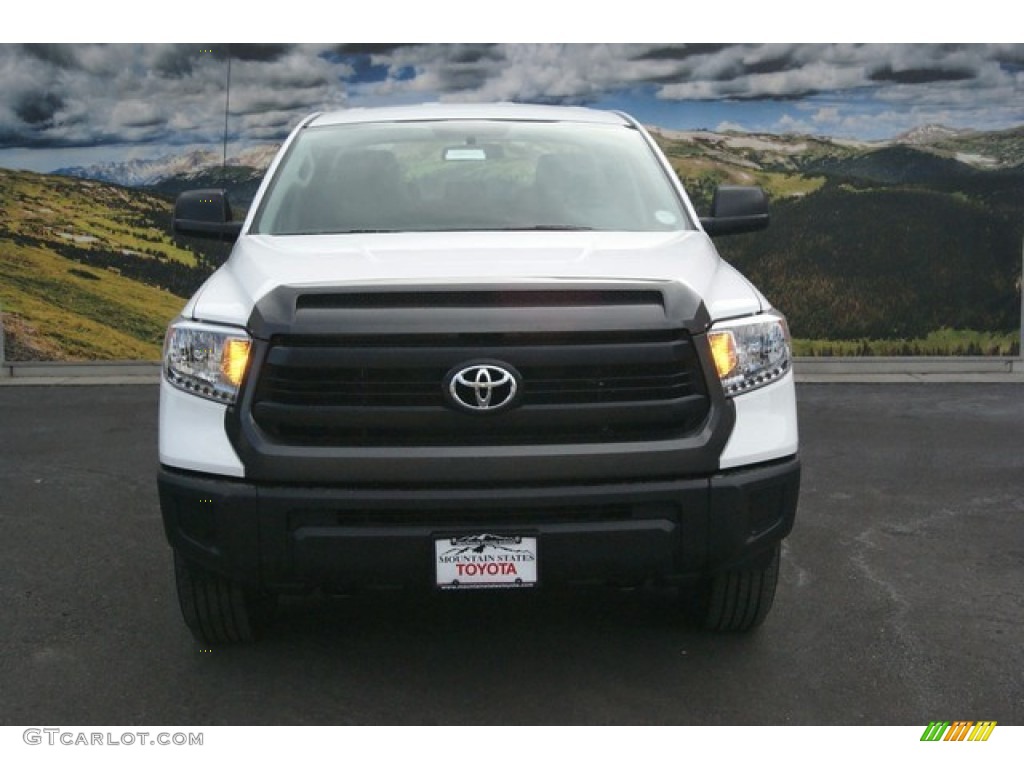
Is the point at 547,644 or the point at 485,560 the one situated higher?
the point at 485,560

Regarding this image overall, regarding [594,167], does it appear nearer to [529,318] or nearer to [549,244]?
[549,244]

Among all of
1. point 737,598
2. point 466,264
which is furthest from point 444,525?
point 737,598

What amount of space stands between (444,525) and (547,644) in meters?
0.93

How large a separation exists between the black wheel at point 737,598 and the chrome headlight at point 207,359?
5.48 ft

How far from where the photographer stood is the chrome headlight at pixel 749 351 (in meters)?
3.75

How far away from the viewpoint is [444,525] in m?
3.62

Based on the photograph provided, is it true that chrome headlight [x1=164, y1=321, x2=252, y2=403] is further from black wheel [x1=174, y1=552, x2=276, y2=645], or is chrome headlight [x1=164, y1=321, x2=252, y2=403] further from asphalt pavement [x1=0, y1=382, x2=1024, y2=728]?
asphalt pavement [x1=0, y1=382, x2=1024, y2=728]

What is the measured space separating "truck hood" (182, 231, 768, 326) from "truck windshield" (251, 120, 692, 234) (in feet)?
0.97

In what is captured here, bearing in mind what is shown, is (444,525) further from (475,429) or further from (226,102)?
(226,102)

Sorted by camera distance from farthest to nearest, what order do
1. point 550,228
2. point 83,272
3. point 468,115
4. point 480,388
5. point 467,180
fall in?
point 83,272
point 468,115
point 467,180
point 550,228
point 480,388

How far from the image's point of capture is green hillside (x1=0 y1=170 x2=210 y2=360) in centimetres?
1220
